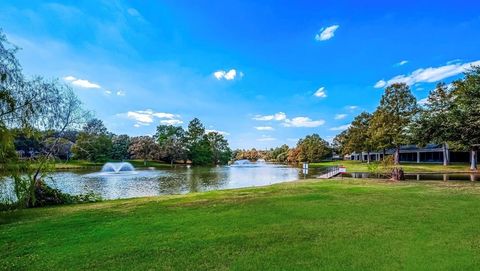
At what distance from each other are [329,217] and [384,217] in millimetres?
1291

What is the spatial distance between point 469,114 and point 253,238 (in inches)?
1024

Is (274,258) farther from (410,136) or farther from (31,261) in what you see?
(410,136)

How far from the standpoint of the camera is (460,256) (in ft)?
15.6

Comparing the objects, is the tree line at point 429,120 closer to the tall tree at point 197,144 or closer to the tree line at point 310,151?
the tree line at point 310,151

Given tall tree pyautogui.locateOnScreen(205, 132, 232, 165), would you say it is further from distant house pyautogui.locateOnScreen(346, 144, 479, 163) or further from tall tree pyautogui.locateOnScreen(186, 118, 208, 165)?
distant house pyautogui.locateOnScreen(346, 144, 479, 163)

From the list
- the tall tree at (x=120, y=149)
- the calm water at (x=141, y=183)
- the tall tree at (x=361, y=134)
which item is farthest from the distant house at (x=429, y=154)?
the tall tree at (x=120, y=149)

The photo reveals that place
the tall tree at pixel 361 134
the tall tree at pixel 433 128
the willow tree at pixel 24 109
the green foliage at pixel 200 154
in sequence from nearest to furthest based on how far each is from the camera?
the willow tree at pixel 24 109 → the tall tree at pixel 433 128 → the tall tree at pixel 361 134 → the green foliage at pixel 200 154

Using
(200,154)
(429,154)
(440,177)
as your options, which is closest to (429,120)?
(440,177)

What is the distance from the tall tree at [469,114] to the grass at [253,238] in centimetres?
1907

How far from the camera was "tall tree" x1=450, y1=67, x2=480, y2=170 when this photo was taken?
79.6 ft

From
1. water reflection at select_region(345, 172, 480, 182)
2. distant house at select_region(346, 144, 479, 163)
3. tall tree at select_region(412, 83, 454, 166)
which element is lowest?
water reflection at select_region(345, 172, 480, 182)

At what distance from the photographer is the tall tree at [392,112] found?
43.4 meters

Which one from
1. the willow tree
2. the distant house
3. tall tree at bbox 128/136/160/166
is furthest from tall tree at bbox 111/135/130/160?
the willow tree

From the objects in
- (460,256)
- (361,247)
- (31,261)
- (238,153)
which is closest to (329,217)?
(361,247)
